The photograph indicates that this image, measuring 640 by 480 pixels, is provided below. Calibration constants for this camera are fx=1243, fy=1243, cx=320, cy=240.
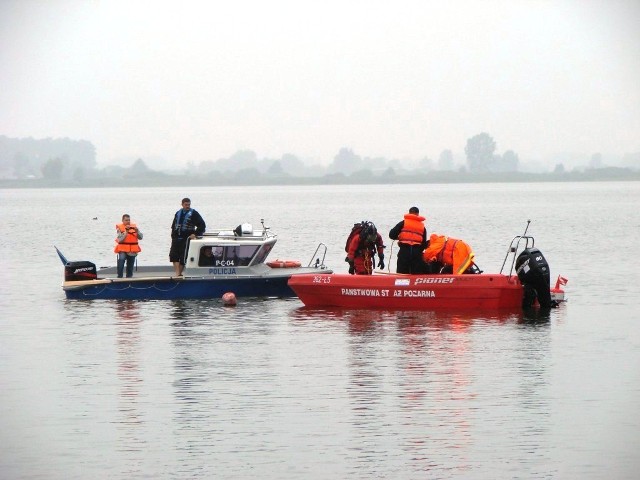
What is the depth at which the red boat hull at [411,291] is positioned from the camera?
2338 centimetres

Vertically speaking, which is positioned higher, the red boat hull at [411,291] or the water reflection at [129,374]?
the red boat hull at [411,291]

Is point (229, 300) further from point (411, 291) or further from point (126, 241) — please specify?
point (411, 291)

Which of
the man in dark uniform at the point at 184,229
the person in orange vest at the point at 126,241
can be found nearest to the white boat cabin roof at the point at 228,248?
the man in dark uniform at the point at 184,229

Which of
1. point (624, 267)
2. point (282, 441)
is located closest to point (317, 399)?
point (282, 441)

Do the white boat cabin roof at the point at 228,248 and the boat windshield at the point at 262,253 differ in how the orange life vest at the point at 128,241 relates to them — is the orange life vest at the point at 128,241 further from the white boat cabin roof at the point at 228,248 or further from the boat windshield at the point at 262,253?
the boat windshield at the point at 262,253

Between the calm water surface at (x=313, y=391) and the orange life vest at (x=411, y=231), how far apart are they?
4.67 ft

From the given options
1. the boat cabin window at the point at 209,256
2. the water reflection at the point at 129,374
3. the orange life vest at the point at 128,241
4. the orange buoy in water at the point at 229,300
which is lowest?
the water reflection at the point at 129,374

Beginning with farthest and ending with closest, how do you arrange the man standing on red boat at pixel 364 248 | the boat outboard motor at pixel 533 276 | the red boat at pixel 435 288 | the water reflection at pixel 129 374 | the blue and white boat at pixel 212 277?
the blue and white boat at pixel 212 277 → the man standing on red boat at pixel 364 248 → the red boat at pixel 435 288 → the boat outboard motor at pixel 533 276 → the water reflection at pixel 129 374

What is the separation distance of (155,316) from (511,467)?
13.2 meters

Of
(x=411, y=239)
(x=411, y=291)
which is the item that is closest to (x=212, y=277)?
(x=411, y=291)

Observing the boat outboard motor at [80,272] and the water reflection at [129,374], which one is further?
the boat outboard motor at [80,272]

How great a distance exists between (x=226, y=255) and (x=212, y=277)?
55 centimetres

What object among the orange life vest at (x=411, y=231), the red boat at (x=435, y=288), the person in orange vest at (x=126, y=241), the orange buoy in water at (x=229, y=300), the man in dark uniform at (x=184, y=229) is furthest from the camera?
the person in orange vest at (x=126, y=241)

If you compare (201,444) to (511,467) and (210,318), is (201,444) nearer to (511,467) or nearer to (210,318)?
(511,467)
